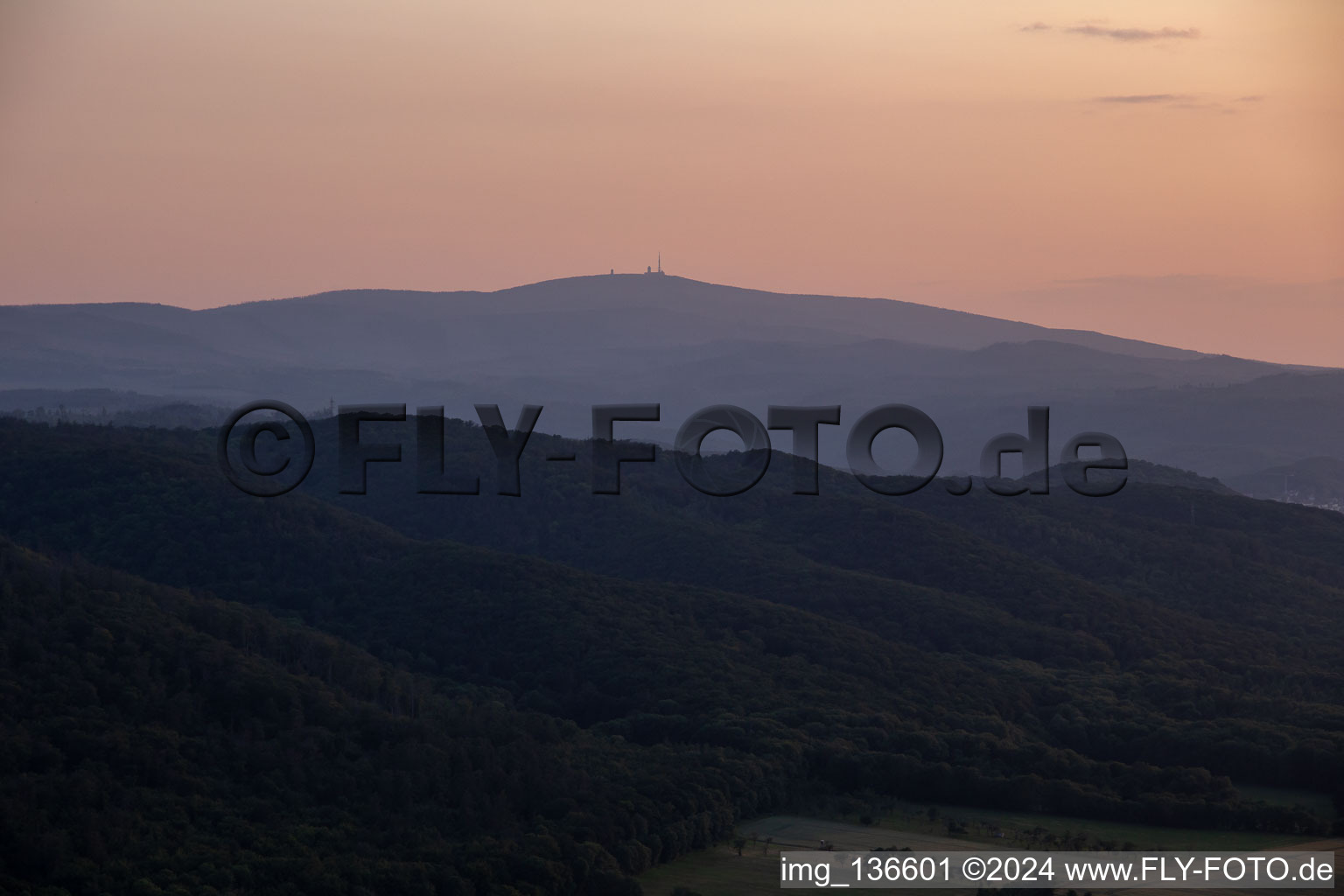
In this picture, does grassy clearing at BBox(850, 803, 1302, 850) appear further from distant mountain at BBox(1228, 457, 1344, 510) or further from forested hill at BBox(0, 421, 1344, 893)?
distant mountain at BBox(1228, 457, 1344, 510)

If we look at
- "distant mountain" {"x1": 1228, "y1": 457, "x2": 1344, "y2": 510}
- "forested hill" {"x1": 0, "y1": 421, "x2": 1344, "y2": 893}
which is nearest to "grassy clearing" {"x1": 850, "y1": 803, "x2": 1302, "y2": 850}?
"forested hill" {"x1": 0, "y1": 421, "x2": 1344, "y2": 893}

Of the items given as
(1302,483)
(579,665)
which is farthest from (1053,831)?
(1302,483)

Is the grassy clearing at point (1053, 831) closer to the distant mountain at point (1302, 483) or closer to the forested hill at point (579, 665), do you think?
the forested hill at point (579, 665)

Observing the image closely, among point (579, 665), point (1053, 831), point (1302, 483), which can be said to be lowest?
point (1053, 831)

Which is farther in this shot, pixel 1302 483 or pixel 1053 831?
pixel 1302 483

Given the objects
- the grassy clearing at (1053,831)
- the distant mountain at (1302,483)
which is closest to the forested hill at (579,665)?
the grassy clearing at (1053,831)

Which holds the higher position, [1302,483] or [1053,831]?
[1302,483]

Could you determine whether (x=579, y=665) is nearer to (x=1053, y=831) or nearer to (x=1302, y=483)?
(x=1053, y=831)

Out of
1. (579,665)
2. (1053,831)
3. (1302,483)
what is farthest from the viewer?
(1302,483)

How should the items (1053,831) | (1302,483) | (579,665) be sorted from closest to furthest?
(1053,831), (579,665), (1302,483)
